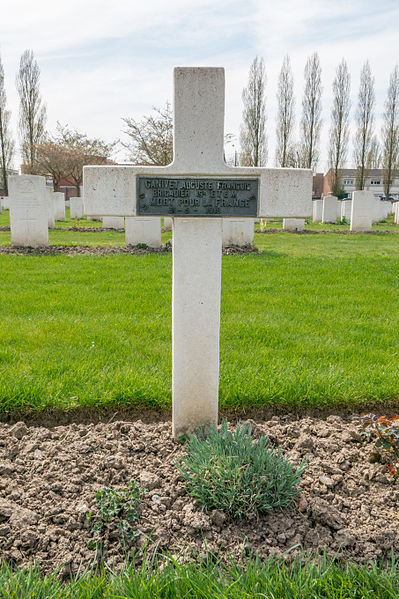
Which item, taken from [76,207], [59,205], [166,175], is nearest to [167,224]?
[59,205]

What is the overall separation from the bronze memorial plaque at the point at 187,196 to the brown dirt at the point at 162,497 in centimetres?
130

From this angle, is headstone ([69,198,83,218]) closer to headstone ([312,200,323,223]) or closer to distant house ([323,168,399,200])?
headstone ([312,200,323,223])

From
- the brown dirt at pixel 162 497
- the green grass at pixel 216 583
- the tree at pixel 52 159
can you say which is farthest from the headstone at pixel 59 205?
the green grass at pixel 216 583

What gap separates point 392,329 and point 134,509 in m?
3.63

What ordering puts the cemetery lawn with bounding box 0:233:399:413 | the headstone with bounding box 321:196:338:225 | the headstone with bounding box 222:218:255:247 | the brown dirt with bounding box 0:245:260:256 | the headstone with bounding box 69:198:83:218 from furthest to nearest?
the headstone with bounding box 69:198:83:218 < the headstone with bounding box 321:196:338:225 < the headstone with bounding box 222:218:255:247 < the brown dirt with bounding box 0:245:260:256 < the cemetery lawn with bounding box 0:233:399:413

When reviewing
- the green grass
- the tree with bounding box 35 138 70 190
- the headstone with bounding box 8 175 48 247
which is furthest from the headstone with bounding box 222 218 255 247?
the tree with bounding box 35 138 70 190

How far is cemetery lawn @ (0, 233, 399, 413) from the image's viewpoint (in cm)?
336

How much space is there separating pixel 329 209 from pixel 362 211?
7.09 m

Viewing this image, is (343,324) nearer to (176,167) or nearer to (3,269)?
(176,167)

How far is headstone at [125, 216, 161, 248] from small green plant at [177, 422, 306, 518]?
9349 millimetres

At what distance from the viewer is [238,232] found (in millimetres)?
11414

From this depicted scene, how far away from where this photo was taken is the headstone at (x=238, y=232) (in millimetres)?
11375

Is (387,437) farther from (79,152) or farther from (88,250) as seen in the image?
(79,152)

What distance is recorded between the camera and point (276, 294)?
21.6 feet
